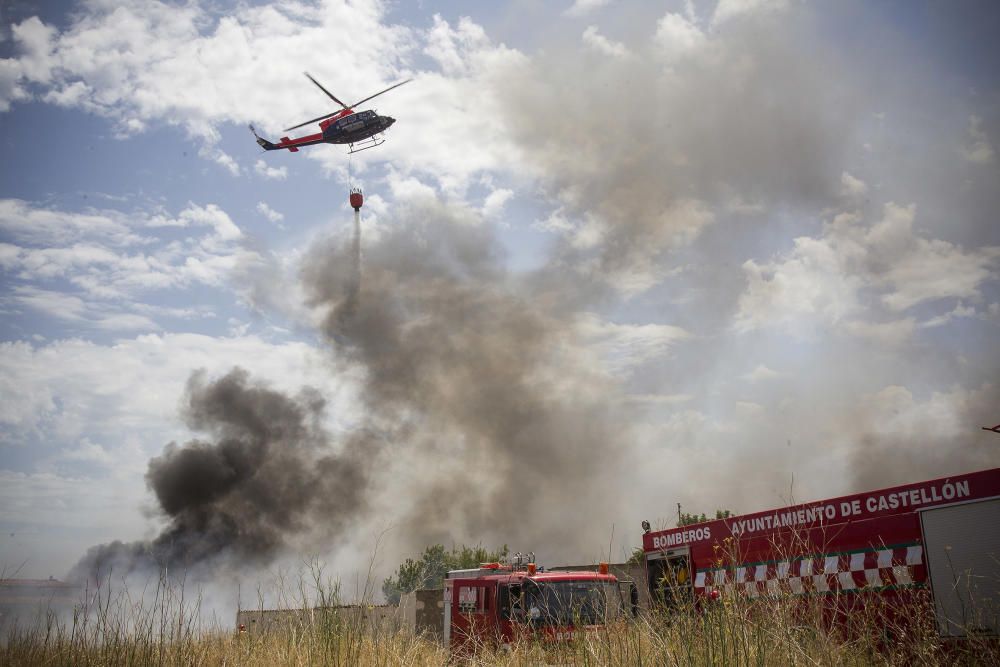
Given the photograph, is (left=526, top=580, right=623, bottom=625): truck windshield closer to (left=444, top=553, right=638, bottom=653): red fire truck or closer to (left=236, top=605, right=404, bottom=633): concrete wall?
(left=444, top=553, right=638, bottom=653): red fire truck

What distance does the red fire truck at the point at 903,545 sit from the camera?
8.23 meters

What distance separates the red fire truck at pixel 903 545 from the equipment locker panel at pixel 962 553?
0.01 m

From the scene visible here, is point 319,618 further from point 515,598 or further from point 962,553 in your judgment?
point 962,553

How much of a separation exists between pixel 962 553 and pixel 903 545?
119cm

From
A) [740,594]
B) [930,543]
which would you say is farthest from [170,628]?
[930,543]

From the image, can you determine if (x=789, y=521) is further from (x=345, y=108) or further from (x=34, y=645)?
(x=345, y=108)

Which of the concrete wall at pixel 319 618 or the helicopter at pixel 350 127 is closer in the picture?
the concrete wall at pixel 319 618

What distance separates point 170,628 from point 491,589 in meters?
6.97

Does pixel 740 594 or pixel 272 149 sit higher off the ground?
pixel 272 149

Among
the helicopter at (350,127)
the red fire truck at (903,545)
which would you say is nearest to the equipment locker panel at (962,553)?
the red fire truck at (903,545)

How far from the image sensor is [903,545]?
1004 cm

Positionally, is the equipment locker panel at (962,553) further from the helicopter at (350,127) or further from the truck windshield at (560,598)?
the helicopter at (350,127)

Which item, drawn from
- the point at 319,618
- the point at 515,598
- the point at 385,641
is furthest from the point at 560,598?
the point at 319,618

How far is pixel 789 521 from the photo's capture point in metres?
12.0
